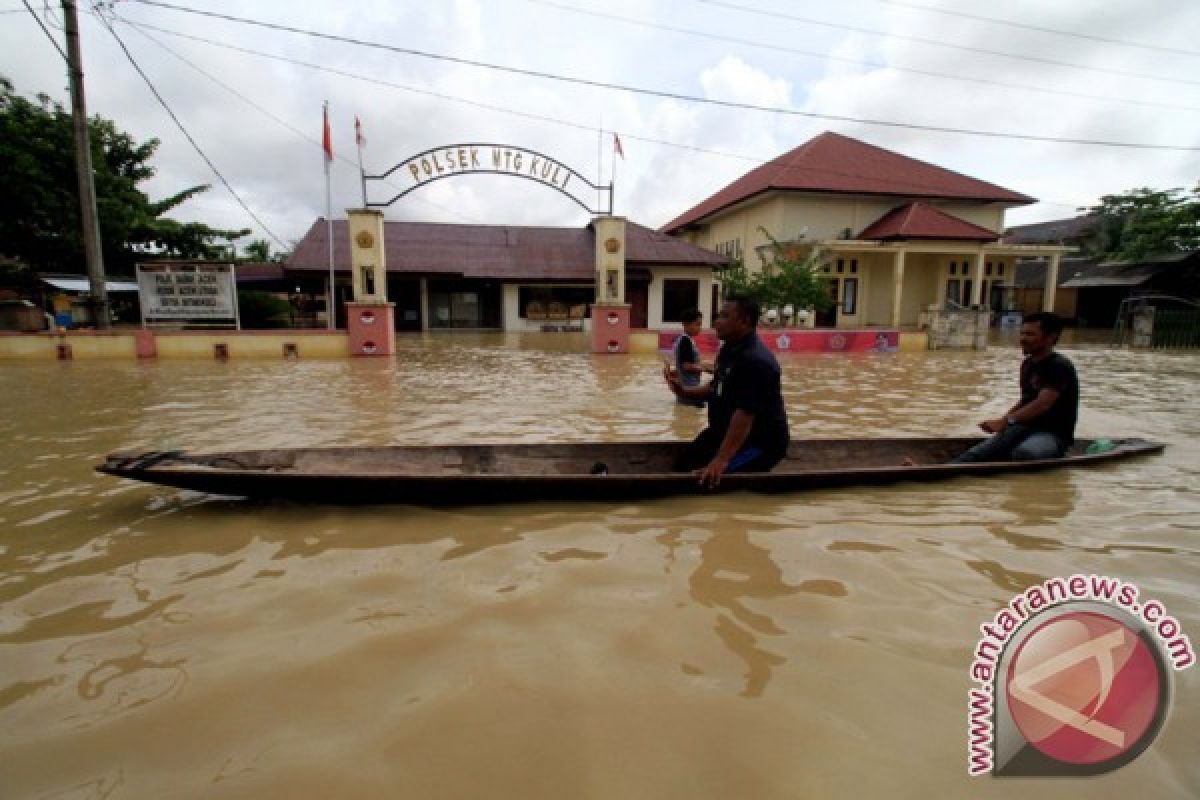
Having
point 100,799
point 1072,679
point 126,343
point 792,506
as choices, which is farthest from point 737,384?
point 126,343

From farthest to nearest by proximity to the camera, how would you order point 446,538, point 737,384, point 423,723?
point 737,384
point 446,538
point 423,723

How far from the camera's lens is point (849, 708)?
246 cm

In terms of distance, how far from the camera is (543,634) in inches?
118

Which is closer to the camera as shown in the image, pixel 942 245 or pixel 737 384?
pixel 737 384

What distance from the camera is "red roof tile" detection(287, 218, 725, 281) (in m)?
27.9

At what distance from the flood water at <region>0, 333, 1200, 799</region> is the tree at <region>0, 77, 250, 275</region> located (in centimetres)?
2104

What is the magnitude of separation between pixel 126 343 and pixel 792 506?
58.3ft

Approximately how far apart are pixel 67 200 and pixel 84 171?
9428 mm

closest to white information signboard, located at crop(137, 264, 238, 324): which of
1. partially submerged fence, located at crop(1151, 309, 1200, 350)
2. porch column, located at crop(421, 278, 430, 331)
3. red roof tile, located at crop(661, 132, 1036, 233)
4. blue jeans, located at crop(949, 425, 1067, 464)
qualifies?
porch column, located at crop(421, 278, 430, 331)

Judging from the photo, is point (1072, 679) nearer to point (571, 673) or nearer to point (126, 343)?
point (571, 673)

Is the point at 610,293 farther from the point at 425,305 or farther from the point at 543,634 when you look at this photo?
the point at 543,634

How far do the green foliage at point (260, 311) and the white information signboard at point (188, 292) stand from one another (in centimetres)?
948

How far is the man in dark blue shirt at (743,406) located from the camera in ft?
15.2

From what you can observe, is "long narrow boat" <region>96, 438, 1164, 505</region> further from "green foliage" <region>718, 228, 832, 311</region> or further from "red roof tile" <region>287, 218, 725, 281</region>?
"red roof tile" <region>287, 218, 725, 281</region>
